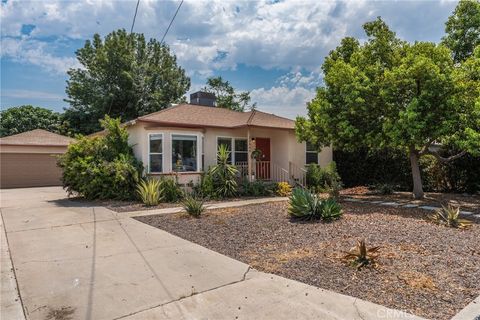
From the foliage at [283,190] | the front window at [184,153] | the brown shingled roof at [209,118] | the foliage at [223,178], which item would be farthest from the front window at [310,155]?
the front window at [184,153]

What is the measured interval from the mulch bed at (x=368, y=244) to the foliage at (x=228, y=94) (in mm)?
27586

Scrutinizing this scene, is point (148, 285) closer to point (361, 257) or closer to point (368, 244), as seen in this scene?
point (361, 257)

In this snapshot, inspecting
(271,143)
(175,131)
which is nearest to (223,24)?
(175,131)

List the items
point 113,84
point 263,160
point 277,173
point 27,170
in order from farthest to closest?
point 113,84 < point 27,170 < point 263,160 < point 277,173

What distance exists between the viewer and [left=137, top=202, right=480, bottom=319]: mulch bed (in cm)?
392

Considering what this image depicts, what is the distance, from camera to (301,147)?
55.0 ft

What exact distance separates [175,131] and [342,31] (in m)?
8.73

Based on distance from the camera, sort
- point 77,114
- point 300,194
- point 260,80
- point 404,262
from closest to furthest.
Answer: point 404,262 < point 300,194 < point 260,80 < point 77,114

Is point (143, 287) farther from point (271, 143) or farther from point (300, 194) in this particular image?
point (271, 143)

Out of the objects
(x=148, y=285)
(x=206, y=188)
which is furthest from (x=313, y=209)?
(x=206, y=188)

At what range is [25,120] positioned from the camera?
3319 cm

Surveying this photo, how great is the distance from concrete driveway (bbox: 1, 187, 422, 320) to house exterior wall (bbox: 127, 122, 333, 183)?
21.4 ft

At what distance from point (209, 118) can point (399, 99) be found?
27.5 feet

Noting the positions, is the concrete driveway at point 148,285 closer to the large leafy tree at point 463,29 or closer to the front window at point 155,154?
the front window at point 155,154
